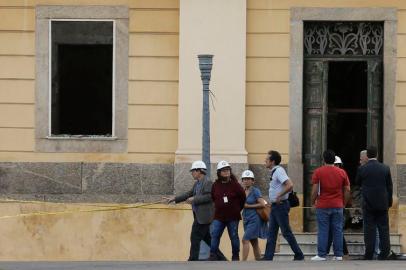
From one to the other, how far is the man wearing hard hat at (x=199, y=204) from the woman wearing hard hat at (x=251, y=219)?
0.79 meters

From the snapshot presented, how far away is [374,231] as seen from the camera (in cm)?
2502

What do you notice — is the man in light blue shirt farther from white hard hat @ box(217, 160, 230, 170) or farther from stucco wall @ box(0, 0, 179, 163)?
stucco wall @ box(0, 0, 179, 163)

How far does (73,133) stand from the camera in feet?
92.7

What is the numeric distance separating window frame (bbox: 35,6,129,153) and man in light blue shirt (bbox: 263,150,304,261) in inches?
140

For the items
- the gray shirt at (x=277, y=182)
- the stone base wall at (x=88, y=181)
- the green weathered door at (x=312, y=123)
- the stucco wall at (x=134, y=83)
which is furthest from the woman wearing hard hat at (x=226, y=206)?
the green weathered door at (x=312, y=123)

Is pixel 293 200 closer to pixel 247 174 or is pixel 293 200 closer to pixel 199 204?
pixel 247 174

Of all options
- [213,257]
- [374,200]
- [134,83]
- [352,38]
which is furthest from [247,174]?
[352,38]

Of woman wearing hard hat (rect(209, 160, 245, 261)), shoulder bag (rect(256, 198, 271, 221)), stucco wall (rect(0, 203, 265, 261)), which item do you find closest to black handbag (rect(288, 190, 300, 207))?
shoulder bag (rect(256, 198, 271, 221))

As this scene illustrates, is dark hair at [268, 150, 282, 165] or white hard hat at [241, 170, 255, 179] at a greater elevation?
dark hair at [268, 150, 282, 165]

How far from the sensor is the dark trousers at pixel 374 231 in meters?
25.0

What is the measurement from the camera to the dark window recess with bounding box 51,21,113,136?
28.1m

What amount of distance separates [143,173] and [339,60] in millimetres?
3609

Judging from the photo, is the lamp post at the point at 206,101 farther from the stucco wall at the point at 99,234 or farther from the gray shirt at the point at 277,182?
the stucco wall at the point at 99,234

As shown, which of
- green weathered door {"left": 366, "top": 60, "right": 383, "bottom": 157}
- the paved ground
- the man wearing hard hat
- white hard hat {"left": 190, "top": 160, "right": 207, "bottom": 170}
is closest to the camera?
the paved ground
